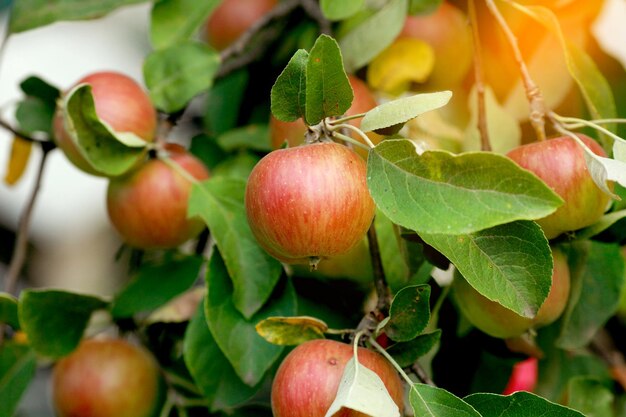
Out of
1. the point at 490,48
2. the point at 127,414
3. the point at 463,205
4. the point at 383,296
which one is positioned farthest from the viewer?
the point at 490,48

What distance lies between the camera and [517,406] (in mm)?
629

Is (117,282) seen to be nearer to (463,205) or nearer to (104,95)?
(104,95)

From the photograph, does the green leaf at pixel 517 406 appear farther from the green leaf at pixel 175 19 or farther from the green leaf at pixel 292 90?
the green leaf at pixel 175 19

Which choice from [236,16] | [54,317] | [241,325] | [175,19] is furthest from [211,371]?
[236,16]

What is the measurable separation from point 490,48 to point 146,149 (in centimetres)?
44

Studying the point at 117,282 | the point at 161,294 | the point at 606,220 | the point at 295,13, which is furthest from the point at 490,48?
the point at 117,282

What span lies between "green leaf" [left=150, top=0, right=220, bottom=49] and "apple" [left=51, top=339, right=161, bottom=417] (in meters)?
0.35

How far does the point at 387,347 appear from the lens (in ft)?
2.22

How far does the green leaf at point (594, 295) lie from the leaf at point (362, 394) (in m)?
0.29

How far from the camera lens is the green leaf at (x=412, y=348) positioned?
662mm

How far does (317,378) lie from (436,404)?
87 millimetres

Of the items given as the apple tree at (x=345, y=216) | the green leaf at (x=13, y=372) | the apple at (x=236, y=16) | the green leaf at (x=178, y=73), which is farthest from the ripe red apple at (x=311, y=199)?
the apple at (x=236, y=16)

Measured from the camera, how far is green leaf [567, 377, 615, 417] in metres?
0.89

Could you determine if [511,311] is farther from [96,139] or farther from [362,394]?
[96,139]
